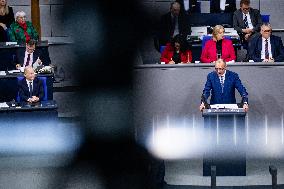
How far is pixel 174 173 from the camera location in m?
7.97

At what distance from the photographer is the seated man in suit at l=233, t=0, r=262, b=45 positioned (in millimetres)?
9711

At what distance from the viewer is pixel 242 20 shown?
989 cm

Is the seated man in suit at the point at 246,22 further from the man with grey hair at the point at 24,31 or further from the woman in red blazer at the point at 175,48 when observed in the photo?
the woman in red blazer at the point at 175,48

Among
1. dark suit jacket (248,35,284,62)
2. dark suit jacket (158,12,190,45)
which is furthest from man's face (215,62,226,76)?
dark suit jacket (158,12,190,45)

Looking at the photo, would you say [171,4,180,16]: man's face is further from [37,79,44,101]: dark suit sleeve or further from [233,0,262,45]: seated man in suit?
[233,0,262,45]: seated man in suit

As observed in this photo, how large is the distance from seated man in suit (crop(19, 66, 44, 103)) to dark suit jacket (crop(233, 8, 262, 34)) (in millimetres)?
3041

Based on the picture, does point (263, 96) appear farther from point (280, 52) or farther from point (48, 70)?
point (48, 70)

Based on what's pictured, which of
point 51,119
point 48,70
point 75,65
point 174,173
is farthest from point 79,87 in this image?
point 48,70

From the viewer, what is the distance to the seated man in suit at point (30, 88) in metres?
8.38

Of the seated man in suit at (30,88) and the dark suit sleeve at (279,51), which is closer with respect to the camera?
the seated man in suit at (30,88)

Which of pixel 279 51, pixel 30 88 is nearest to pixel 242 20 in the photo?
pixel 279 51

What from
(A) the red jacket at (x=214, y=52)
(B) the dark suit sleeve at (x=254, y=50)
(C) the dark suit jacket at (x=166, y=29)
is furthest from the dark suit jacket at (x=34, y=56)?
(C) the dark suit jacket at (x=166, y=29)

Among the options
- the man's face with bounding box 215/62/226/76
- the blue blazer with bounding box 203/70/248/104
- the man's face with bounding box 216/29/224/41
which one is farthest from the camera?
the man's face with bounding box 216/29/224/41

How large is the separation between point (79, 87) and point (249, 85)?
25.0 feet
